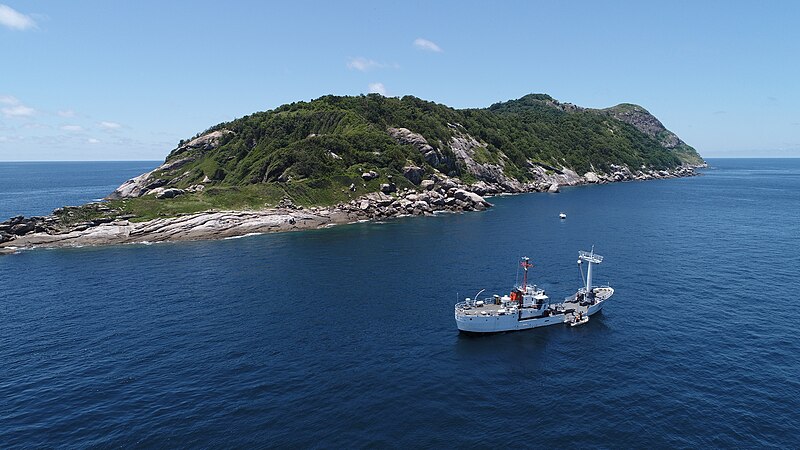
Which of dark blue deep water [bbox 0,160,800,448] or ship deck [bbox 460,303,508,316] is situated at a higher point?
ship deck [bbox 460,303,508,316]

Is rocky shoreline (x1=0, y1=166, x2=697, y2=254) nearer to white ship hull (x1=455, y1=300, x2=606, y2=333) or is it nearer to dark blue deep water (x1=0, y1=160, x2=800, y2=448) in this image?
dark blue deep water (x1=0, y1=160, x2=800, y2=448)

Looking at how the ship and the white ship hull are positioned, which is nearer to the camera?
the white ship hull

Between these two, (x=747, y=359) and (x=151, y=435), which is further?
(x=747, y=359)

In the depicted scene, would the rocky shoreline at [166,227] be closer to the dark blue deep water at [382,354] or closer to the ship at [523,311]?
the dark blue deep water at [382,354]

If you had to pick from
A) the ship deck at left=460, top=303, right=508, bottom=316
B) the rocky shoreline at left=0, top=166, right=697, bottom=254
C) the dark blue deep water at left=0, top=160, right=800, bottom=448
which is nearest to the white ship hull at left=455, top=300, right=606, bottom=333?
the ship deck at left=460, top=303, right=508, bottom=316

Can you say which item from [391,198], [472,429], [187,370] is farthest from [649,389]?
[391,198]

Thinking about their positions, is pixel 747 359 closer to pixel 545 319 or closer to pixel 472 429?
pixel 545 319

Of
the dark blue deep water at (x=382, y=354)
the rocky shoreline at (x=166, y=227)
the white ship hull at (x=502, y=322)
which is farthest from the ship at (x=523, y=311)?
the rocky shoreline at (x=166, y=227)
